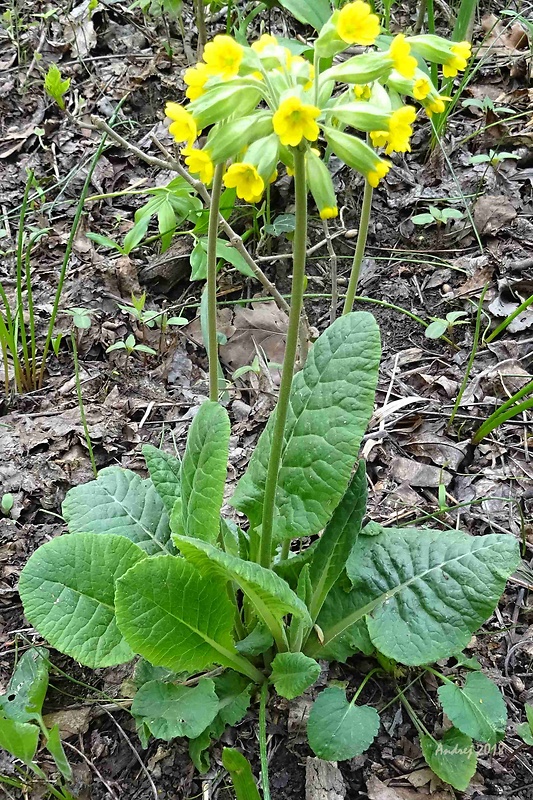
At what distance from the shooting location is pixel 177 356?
3.35 m

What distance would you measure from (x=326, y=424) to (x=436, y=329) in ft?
4.36

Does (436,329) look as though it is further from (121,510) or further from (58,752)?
(58,752)

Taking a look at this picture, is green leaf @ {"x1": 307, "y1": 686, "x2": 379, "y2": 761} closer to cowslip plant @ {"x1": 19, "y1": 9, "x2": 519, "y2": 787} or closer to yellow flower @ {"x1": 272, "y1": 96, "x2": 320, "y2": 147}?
cowslip plant @ {"x1": 19, "y1": 9, "x2": 519, "y2": 787}

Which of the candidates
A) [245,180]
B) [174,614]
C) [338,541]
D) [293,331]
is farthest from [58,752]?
[245,180]

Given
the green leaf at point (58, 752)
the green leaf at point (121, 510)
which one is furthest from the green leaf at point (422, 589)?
the green leaf at point (58, 752)

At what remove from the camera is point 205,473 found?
1856 millimetres

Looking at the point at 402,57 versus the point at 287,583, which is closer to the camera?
the point at 402,57

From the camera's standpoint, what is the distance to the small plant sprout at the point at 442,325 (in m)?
2.94

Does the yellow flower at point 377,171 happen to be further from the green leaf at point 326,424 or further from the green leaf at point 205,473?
the green leaf at point 205,473

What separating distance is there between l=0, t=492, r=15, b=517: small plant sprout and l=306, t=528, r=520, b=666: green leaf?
1.30 metres

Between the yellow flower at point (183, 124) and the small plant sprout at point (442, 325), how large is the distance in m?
1.75

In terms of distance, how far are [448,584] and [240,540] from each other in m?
0.66

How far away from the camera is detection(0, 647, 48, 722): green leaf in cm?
195

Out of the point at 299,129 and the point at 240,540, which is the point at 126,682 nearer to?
the point at 240,540
